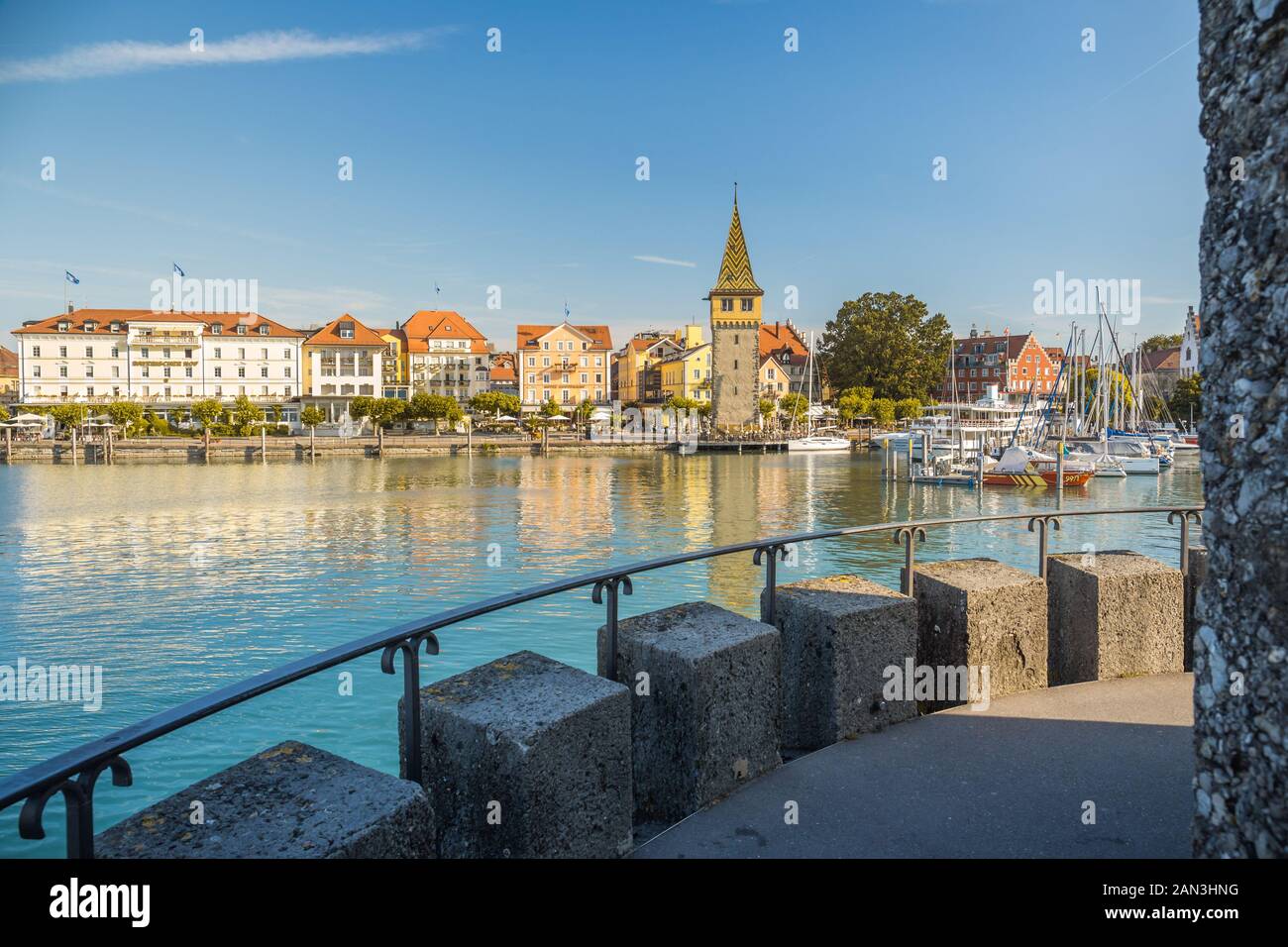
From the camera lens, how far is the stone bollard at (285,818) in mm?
2475

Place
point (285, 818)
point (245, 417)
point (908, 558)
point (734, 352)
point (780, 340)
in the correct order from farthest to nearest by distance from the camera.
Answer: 1. point (780, 340)
2. point (734, 352)
3. point (245, 417)
4. point (908, 558)
5. point (285, 818)

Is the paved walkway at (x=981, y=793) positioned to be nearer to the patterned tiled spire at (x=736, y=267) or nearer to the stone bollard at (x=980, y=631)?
the stone bollard at (x=980, y=631)

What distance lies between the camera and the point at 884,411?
348 ft

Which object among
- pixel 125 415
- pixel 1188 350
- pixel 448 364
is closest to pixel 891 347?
pixel 1188 350

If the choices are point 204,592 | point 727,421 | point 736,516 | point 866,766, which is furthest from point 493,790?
point 727,421

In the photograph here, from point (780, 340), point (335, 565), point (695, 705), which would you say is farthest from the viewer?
point (780, 340)

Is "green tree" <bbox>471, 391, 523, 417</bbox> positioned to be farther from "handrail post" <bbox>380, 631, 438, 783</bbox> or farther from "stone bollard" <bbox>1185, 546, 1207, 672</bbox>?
"handrail post" <bbox>380, 631, 438, 783</bbox>

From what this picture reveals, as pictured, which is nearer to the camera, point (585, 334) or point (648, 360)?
point (585, 334)

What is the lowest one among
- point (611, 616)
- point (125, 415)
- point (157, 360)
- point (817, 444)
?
point (817, 444)

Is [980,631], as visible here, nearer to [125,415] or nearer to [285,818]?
[285,818]

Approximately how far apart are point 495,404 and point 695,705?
102 meters
